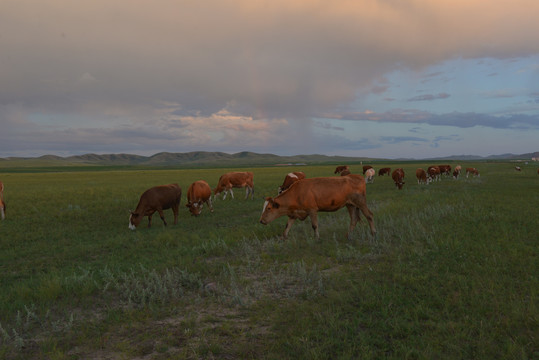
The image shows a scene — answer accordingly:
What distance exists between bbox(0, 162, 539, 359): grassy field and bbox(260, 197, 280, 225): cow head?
83 cm

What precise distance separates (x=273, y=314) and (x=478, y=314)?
3.31 meters

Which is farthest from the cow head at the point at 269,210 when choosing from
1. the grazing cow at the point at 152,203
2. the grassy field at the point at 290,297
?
the grazing cow at the point at 152,203

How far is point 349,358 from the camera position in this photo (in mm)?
3875

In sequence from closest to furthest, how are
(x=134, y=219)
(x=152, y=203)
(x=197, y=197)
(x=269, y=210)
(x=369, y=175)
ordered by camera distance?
(x=269, y=210) → (x=134, y=219) → (x=152, y=203) → (x=197, y=197) → (x=369, y=175)

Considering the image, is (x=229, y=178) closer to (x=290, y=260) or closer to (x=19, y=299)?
(x=290, y=260)

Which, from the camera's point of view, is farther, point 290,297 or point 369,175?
point 369,175

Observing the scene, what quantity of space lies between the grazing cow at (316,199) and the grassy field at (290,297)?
933 millimetres

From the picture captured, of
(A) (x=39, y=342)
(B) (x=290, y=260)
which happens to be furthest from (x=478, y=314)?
(A) (x=39, y=342)

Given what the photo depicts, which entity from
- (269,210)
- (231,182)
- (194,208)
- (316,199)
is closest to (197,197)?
(194,208)

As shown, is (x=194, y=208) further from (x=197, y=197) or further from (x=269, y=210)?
(x=269, y=210)

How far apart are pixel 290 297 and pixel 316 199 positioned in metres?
4.34

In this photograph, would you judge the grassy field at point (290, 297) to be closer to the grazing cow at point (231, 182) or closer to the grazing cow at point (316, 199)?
the grazing cow at point (316, 199)

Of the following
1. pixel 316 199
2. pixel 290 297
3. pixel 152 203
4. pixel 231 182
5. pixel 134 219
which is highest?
pixel 316 199

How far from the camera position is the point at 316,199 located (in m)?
9.62
